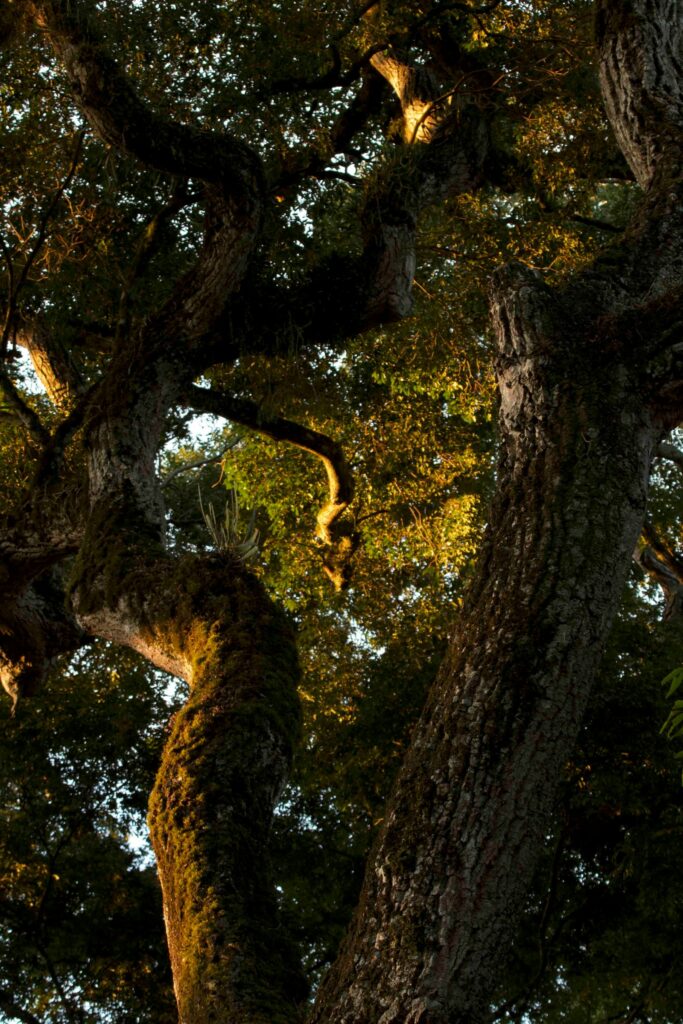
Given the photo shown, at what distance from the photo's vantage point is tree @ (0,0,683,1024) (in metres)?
3.29

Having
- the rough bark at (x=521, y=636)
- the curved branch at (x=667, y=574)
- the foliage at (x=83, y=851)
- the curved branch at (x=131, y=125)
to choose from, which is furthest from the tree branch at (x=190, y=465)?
the rough bark at (x=521, y=636)

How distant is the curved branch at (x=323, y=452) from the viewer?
967 centimetres

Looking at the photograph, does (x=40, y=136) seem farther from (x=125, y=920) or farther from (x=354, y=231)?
(x=125, y=920)

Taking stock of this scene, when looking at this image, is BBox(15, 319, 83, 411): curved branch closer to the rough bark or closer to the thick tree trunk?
the rough bark

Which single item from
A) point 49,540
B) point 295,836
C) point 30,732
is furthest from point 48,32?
point 295,836

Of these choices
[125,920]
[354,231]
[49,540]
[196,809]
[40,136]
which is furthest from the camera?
[125,920]

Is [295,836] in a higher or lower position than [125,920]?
higher

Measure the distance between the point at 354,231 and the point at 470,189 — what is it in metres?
2.24

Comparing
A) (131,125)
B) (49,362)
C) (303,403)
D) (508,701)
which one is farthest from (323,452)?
(508,701)

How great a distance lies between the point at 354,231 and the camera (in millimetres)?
12320

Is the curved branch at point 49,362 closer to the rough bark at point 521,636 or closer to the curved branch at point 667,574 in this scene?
the rough bark at point 521,636

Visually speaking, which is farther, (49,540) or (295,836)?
(295,836)

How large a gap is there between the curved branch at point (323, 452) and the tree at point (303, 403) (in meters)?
0.05

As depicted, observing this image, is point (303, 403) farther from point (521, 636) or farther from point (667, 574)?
point (521, 636)
